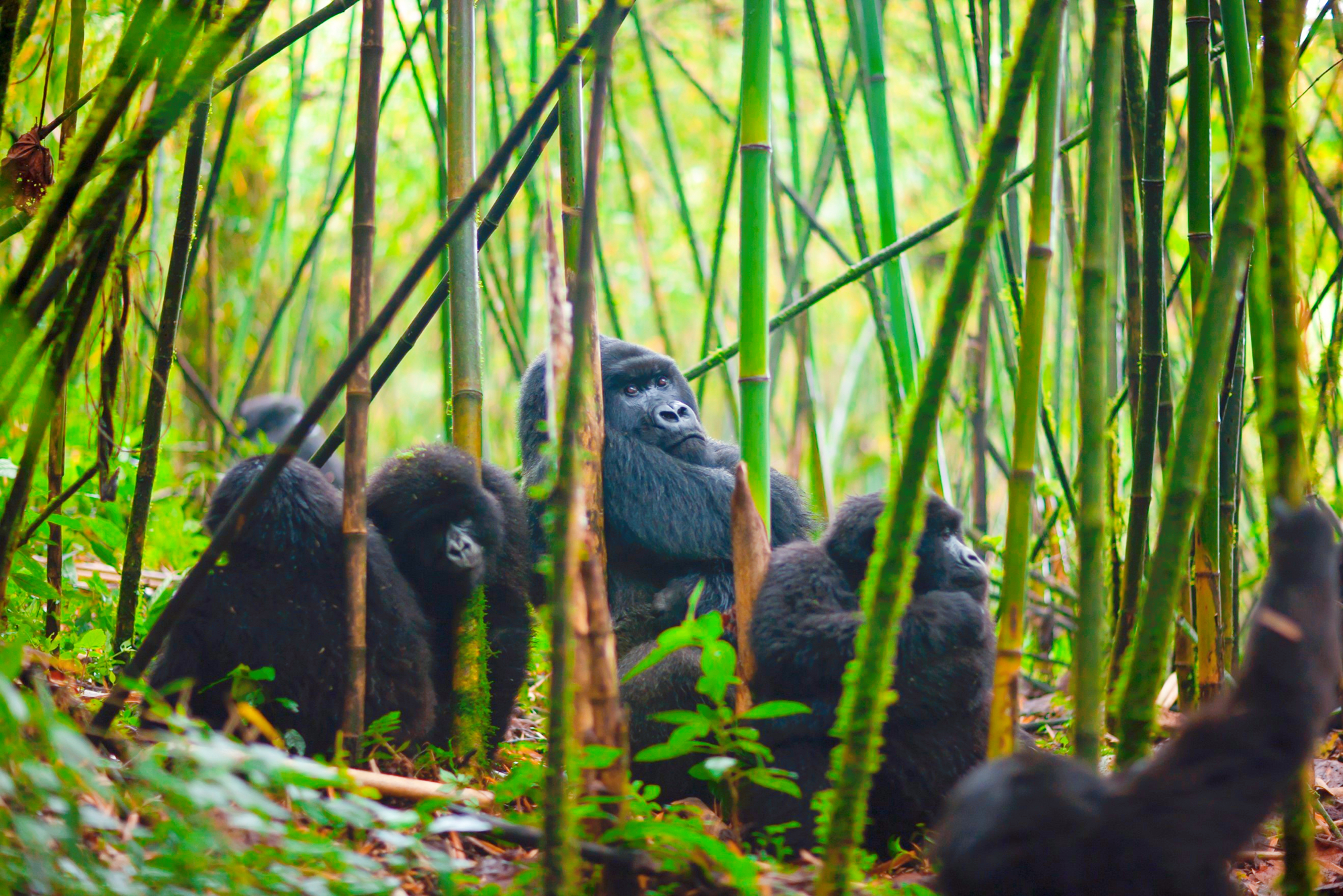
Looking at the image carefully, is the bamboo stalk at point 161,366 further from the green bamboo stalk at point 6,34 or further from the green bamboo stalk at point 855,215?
the green bamboo stalk at point 855,215

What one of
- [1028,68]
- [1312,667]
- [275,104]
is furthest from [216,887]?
[275,104]

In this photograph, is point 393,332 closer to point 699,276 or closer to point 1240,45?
point 699,276

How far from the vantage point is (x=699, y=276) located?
3217 mm

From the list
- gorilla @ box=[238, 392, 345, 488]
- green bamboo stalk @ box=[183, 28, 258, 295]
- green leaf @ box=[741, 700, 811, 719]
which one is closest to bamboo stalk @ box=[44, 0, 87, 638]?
green bamboo stalk @ box=[183, 28, 258, 295]

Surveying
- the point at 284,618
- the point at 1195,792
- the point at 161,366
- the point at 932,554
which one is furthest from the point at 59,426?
the point at 1195,792

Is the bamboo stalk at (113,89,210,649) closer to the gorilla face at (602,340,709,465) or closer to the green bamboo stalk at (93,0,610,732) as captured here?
the green bamboo stalk at (93,0,610,732)

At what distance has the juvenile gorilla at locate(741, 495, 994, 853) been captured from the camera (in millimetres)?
1859

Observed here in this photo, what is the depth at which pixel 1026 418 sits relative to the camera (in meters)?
1.30

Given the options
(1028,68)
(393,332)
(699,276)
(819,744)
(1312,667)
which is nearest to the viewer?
(1312,667)

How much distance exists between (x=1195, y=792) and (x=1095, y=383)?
1.54ft

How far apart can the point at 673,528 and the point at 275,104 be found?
4839 millimetres

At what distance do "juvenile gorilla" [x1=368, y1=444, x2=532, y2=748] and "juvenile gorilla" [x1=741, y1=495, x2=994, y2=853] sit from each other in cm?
58

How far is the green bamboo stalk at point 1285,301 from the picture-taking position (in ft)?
3.62

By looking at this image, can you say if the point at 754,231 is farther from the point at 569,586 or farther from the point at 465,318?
the point at 569,586
